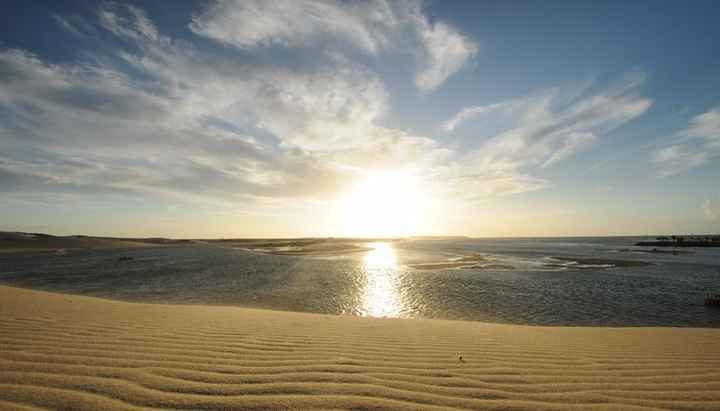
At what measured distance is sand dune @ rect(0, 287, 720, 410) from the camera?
9.55 feet

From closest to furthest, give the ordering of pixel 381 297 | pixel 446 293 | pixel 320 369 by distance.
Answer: pixel 320 369, pixel 381 297, pixel 446 293

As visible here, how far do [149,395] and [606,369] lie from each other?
17.9 ft

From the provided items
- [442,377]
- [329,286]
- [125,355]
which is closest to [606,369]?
[442,377]

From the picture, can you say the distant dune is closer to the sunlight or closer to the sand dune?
the sunlight

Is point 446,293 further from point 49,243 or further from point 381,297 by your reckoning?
point 49,243

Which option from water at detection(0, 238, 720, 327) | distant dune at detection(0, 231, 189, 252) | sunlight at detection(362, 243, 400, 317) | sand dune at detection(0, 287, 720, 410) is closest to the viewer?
sand dune at detection(0, 287, 720, 410)

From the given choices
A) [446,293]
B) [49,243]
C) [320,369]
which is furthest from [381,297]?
[49,243]

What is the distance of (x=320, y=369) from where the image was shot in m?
3.64

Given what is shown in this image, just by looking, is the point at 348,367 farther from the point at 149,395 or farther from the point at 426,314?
the point at 426,314

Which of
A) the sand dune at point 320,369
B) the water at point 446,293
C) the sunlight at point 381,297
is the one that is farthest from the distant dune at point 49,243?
the sand dune at point 320,369

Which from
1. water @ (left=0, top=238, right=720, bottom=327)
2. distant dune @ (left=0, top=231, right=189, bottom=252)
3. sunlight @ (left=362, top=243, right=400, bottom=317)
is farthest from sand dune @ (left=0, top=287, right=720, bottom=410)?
distant dune @ (left=0, top=231, right=189, bottom=252)

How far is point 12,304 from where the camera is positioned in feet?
24.3

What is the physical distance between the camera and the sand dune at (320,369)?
9.55 feet

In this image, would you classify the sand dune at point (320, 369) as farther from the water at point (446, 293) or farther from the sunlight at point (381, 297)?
the water at point (446, 293)
